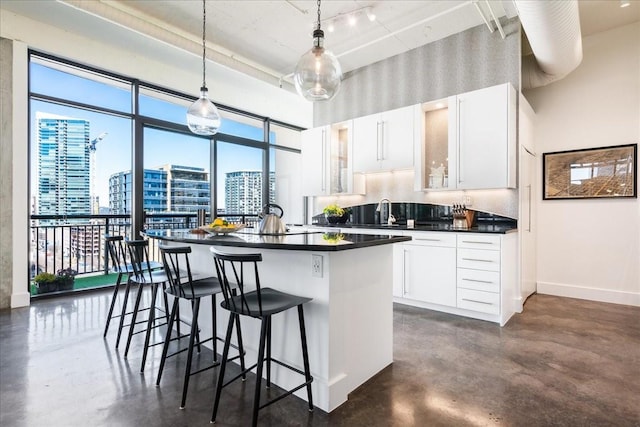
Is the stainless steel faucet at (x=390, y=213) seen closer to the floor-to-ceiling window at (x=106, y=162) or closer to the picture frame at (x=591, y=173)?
the picture frame at (x=591, y=173)

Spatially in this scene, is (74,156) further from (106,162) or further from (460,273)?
(460,273)

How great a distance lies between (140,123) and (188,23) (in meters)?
1.62

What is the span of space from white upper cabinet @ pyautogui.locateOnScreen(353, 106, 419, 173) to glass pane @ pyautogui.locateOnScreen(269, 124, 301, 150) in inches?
95.4

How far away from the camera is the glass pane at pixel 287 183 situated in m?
7.07

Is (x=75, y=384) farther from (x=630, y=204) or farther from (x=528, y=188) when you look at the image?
(x=630, y=204)

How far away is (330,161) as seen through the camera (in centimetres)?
549

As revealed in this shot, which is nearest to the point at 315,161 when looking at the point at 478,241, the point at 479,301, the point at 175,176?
the point at 175,176

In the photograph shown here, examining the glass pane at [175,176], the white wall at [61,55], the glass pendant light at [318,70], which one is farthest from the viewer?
the glass pane at [175,176]

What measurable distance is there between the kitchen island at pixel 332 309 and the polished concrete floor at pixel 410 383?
149 millimetres

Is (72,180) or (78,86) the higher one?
(78,86)

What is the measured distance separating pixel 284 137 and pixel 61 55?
3946 millimetres

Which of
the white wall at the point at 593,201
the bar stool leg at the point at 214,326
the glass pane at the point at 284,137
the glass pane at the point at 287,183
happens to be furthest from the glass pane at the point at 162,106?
the white wall at the point at 593,201

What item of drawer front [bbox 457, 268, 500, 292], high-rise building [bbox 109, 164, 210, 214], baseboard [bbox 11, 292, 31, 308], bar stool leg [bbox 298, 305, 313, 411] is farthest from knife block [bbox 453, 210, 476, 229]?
baseboard [bbox 11, 292, 31, 308]

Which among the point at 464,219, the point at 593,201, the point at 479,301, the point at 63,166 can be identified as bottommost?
the point at 479,301
